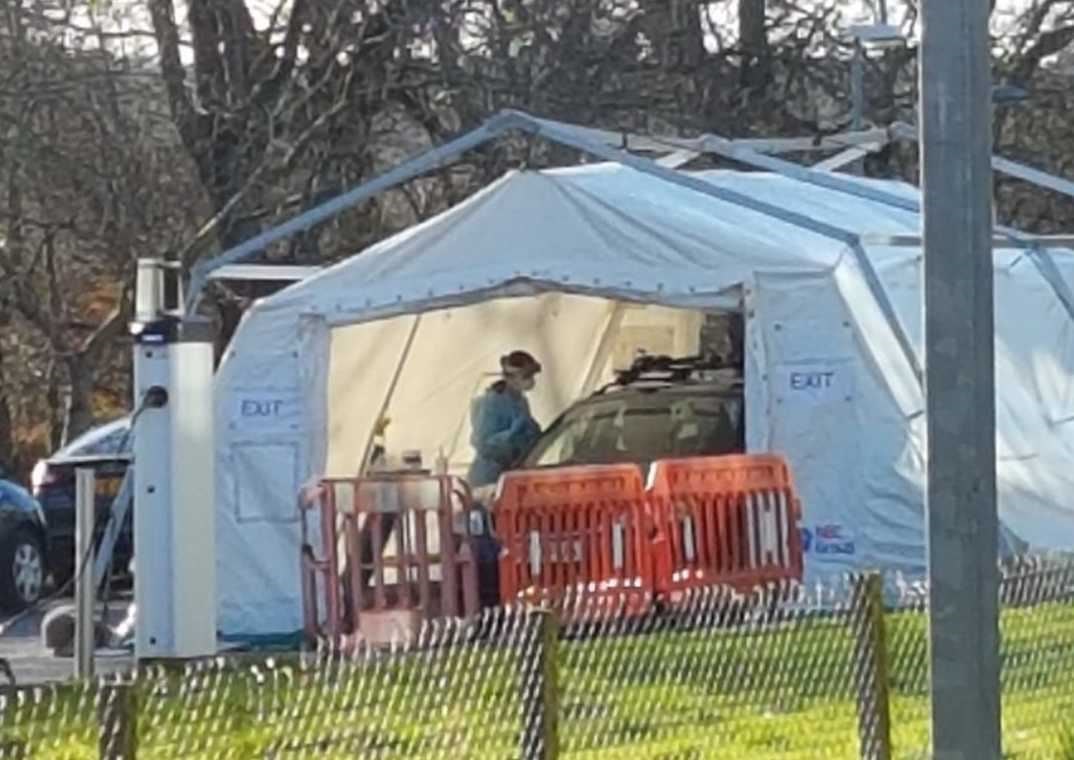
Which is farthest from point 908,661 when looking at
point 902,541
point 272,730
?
point 902,541

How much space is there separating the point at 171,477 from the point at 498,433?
5.56 m

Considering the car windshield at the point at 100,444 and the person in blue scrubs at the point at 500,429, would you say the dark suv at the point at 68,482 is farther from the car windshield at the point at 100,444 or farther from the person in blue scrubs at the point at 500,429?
the person in blue scrubs at the point at 500,429

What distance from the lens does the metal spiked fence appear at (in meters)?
8.25

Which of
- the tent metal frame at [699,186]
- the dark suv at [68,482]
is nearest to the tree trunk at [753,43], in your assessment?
the tent metal frame at [699,186]

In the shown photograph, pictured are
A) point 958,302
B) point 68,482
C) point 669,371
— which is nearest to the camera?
point 958,302

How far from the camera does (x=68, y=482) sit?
82.1 ft

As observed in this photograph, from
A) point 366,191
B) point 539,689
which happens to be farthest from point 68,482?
point 539,689

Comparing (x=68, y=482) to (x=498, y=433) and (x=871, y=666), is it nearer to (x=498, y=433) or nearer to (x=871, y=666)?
(x=498, y=433)

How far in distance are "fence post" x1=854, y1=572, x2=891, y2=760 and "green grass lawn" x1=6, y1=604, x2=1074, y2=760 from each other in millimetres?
146

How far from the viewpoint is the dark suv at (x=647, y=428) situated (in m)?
20.3

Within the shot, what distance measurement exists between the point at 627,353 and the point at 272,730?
16.6 meters

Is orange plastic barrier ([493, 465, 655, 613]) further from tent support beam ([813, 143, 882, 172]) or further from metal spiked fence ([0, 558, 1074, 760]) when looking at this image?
tent support beam ([813, 143, 882, 172])

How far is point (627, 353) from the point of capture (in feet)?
82.2

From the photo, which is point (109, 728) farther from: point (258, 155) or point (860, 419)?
point (258, 155)
